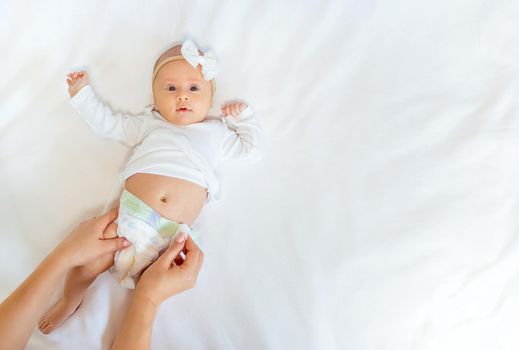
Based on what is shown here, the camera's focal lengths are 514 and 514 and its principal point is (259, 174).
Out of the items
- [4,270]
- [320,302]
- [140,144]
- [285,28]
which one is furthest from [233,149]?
[4,270]

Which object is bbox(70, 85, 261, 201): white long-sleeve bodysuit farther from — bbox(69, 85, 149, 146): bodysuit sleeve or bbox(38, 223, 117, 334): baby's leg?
bbox(38, 223, 117, 334): baby's leg

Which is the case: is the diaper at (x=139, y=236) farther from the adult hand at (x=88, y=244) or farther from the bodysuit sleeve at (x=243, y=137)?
the bodysuit sleeve at (x=243, y=137)

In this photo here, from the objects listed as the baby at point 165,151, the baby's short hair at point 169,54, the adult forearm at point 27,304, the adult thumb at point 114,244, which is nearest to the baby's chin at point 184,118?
the baby at point 165,151

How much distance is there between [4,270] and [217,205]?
0.59m

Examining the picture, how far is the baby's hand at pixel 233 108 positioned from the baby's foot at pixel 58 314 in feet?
2.06

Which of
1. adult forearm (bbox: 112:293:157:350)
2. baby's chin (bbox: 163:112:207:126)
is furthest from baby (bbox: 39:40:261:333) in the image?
adult forearm (bbox: 112:293:157:350)

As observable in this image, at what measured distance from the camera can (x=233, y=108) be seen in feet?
4.68

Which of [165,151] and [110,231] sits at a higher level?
[165,151]

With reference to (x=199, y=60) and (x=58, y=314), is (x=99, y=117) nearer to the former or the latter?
(x=199, y=60)

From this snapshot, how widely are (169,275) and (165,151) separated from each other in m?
0.36

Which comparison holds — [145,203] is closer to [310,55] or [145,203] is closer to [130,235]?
[130,235]

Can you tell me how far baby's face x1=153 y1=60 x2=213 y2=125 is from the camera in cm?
140

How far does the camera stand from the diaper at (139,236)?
50.4 inches

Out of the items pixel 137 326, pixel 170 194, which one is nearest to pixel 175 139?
pixel 170 194
